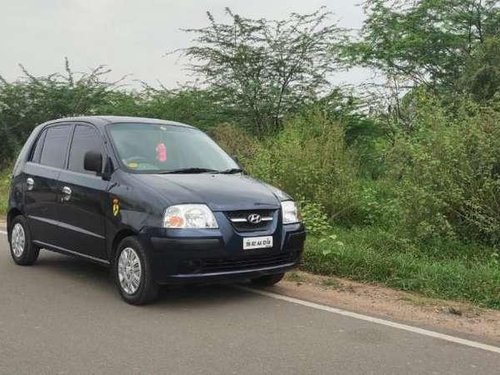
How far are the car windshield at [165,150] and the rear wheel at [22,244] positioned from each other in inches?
80.8

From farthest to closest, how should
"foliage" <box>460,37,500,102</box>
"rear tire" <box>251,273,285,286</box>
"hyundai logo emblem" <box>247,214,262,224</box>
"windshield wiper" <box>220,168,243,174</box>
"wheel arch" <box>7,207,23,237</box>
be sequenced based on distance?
"foliage" <box>460,37,500,102</box>
"wheel arch" <box>7,207,23,237</box>
"windshield wiper" <box>220,168,243,174</box>
"rear tire" <box>251,273,285,286</box>
"hyundai logo emblem" <box>247,214,262,224</box>

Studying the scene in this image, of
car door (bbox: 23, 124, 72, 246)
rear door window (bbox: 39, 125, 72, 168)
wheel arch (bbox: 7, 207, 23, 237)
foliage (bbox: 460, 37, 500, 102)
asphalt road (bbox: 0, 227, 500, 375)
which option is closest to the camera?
asphalt road (bbox: 0, 227, 500, 375)

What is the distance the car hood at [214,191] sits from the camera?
20.2 feet

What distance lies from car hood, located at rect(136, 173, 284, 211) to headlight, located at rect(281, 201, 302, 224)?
117mm

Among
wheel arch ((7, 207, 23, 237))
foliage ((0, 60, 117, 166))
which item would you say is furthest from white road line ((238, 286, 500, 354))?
foliage ((0, 60, 117, 166))

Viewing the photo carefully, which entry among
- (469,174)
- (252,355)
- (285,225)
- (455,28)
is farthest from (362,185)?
(455,28)

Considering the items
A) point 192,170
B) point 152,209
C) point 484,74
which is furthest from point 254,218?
point 484,74

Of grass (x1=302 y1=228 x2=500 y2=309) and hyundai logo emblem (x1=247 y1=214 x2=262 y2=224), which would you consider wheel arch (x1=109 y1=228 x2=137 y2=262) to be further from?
grass (x1=302 y1=228 x2=500 y2=309)

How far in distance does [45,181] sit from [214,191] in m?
2.57

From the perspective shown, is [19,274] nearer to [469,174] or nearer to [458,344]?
[458,344]

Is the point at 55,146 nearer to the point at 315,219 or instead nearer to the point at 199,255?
the point at 199,255

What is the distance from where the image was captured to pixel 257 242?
6.25 meters

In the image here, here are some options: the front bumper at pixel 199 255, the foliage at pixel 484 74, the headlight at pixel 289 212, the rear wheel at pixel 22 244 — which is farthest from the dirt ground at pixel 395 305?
the foliage at pixel 484 74

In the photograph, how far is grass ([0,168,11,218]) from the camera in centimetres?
1518
